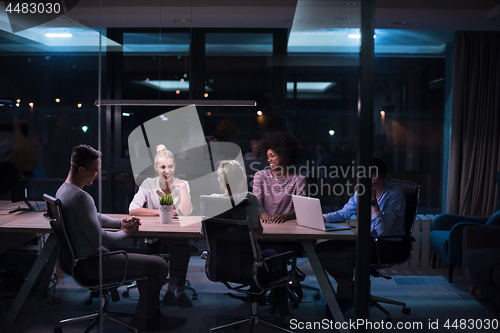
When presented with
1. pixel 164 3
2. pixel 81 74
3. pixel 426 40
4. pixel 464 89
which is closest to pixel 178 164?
pixel 81 74

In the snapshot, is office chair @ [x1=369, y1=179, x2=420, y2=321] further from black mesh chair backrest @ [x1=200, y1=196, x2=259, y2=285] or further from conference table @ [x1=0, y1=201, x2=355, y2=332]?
black mesh chair backrest @ [x1=200, y1=196, x2=259, y2=285]

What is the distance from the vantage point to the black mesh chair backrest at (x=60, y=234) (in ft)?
8.46

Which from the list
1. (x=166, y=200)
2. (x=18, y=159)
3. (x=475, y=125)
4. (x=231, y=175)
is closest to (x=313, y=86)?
(x=231, y=175)

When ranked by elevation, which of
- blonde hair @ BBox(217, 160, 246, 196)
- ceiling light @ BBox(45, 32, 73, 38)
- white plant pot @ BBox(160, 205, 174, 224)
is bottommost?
white plant pot @ BBox(160, 205, 174, 224)

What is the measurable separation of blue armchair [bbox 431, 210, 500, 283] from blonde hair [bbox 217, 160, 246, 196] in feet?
7.07

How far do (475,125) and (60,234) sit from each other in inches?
165

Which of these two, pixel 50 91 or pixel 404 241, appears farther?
pixel 404 241

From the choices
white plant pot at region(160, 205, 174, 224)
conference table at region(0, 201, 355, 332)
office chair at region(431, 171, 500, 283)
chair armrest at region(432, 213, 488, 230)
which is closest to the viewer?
conference table at region(0, 201, 355, 332)

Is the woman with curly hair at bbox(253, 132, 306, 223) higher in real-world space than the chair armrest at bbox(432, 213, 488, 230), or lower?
higher

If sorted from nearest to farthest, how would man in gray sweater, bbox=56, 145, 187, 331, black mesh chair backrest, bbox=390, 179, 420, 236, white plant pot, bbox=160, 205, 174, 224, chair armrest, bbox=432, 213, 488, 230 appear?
1. man in gray sweater, bbox=56, 145, 187, 331
2. white plant pot, bbox=160, 205, 174, 224
3. black mesh chair backrest, bbox=390, 179, 420, 236
4. chair armrest, bbox=432, 213, 488, 230

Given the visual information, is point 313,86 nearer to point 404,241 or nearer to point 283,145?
point 283,145

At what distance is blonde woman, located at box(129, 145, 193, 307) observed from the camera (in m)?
2.93

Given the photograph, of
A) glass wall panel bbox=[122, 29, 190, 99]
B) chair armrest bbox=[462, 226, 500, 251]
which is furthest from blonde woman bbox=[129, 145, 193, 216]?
chair armrest bbox=[462, 226, 500, 251]

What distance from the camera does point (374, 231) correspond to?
9.52 ft
